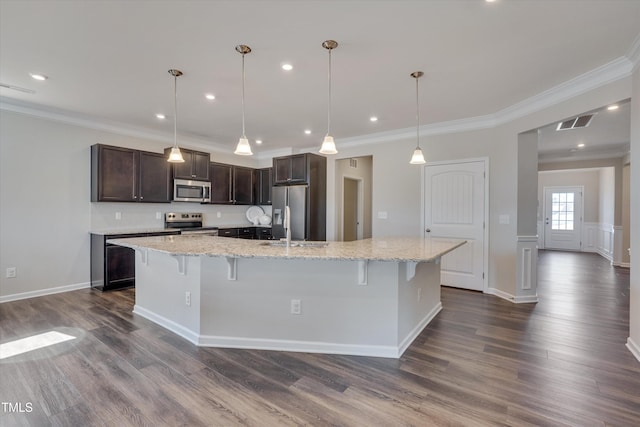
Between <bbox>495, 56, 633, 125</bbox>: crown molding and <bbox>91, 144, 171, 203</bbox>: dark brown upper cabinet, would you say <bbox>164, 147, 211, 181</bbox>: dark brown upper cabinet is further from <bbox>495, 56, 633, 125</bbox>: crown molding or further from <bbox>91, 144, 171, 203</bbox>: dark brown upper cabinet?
<bbox>495, 56, 633, 125</bbox>: crown molding


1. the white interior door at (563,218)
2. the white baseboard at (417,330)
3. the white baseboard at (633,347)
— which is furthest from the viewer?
the white interior door at (563,218)

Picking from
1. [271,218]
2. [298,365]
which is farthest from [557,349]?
[271,218]

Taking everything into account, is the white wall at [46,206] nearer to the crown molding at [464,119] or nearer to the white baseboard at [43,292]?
the white baseboard at [43,292]

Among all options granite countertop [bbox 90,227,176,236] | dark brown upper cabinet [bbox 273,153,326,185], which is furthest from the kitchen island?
dark brown upper cabinet [bbox 273,153,326,185]

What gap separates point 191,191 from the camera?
18.0 feet

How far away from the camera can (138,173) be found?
4793 mm

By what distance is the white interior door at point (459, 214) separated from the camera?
447 cm

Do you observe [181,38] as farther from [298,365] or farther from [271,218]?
[271,218]

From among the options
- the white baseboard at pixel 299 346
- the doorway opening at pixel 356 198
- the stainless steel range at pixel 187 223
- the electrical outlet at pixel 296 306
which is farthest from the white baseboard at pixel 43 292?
the doorway opening at pixel 356 198

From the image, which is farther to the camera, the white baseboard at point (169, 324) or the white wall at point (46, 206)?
the white wall at point (46, 206)

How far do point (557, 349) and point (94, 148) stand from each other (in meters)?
6.19

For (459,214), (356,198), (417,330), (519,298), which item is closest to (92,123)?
Result: (356,198)

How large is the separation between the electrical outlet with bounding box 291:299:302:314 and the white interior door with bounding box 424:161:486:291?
9.87 feet

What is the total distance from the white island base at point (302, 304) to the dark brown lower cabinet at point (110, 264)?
2.23m
